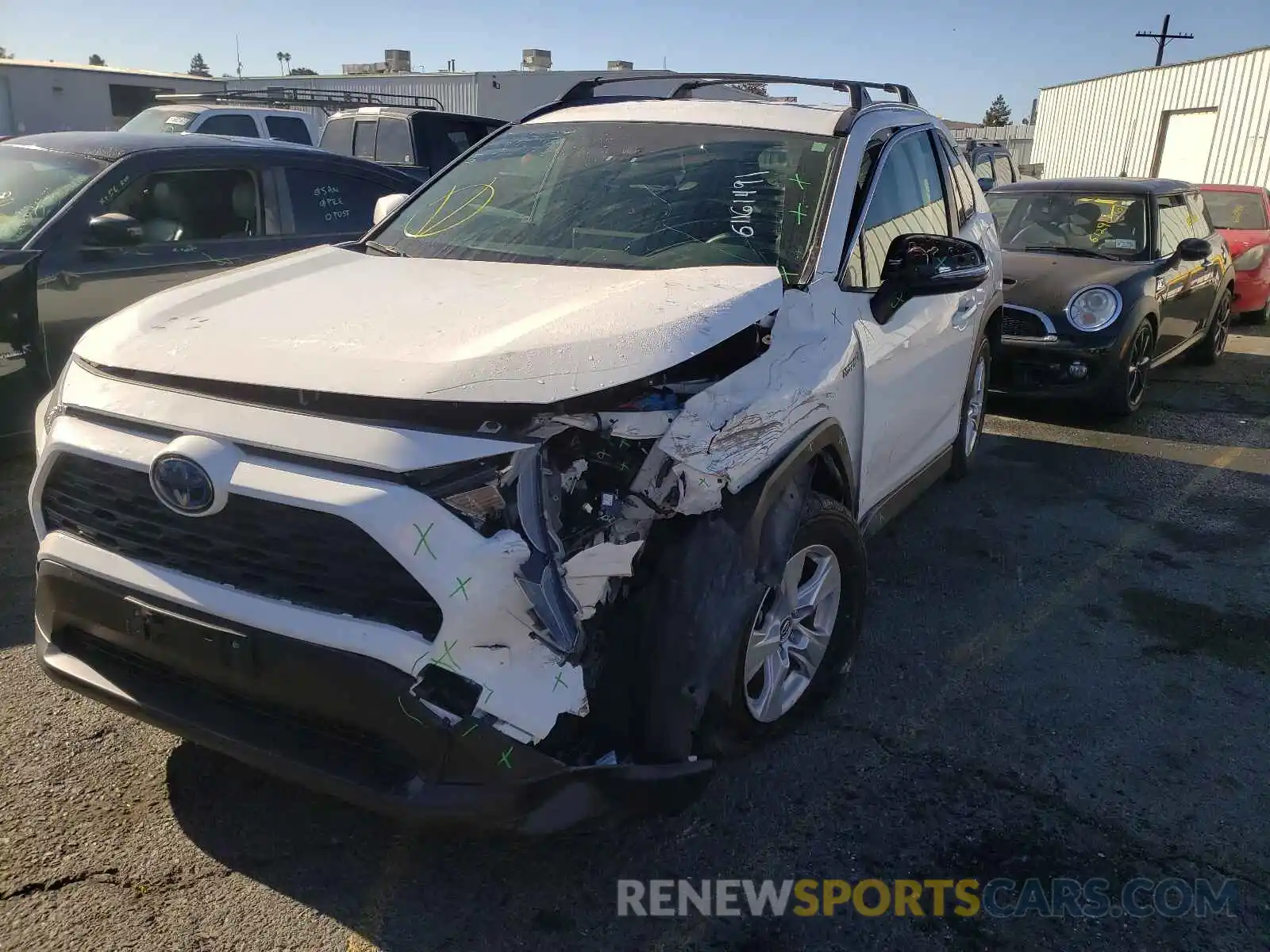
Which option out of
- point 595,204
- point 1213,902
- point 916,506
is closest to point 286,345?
point 595,204

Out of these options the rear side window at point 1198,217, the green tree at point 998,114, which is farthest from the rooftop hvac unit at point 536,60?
the green tree at point 998,114

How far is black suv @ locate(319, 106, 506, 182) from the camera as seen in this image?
11891mm

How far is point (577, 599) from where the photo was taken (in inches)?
88.5

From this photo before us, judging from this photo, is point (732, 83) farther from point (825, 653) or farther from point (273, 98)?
point (273, 98)

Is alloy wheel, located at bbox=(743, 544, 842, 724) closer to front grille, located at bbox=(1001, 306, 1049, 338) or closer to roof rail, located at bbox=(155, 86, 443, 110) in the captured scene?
front grille, located at bbox=(1001, 306, 1049, 338)

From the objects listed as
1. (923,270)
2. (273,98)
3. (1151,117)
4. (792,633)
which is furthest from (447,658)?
(1151,117)

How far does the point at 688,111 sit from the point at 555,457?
2.21 m

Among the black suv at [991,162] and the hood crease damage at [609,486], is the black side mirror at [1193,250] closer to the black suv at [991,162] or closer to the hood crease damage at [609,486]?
the hood crease damage at [609,486]

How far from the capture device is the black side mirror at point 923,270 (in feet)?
Answer: 11.4

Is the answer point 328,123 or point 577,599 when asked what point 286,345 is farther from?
point 328,123

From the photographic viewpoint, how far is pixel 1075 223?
799cm

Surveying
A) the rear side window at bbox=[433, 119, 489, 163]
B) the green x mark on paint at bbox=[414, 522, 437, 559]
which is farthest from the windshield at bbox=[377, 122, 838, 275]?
the rear side window at bbox=[433, 119, 489, 163]

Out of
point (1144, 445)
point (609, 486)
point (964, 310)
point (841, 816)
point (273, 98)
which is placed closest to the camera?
point (609, 486)

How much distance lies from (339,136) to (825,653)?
11.6m
